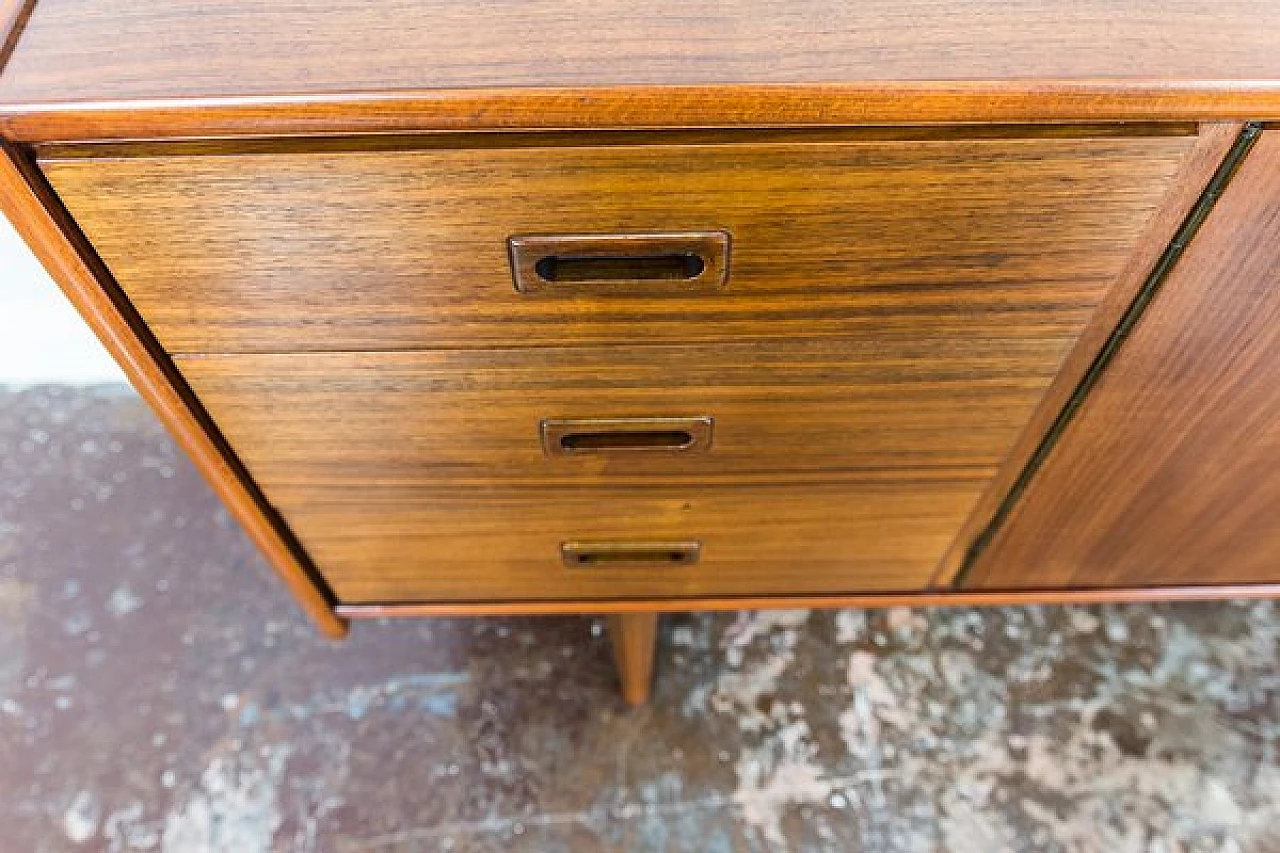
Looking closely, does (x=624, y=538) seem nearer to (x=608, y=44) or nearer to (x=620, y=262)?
(x=620, y=262)

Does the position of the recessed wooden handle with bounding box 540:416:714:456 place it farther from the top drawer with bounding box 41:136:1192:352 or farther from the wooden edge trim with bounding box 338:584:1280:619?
the wooden edge trim with bounding box 338:584:1280:619

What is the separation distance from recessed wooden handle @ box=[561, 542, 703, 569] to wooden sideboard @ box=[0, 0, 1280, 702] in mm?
26

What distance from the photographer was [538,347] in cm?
55

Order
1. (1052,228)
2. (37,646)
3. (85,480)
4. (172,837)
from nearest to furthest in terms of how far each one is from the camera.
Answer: (1052,228)
(172,837)
(37,646)
(85,480)

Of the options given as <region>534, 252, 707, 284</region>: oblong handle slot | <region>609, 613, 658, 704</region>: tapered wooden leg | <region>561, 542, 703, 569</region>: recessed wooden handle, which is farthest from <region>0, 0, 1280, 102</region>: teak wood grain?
<region>609, 613, 658, 704</region>: tapered wooden leg

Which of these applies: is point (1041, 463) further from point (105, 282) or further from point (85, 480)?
point (85, 480)

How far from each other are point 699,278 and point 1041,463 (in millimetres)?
303

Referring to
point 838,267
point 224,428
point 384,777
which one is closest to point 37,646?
point 384,777

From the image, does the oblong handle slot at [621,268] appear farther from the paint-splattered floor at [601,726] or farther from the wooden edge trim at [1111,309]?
the paint-splattered floor at [601,726]

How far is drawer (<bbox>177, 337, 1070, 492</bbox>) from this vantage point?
0.56m

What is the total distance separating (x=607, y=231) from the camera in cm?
48

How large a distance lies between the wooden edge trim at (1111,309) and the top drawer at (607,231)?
1 centimetres

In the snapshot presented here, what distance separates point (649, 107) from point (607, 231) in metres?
0.07

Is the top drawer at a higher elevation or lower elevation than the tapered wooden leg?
higher
